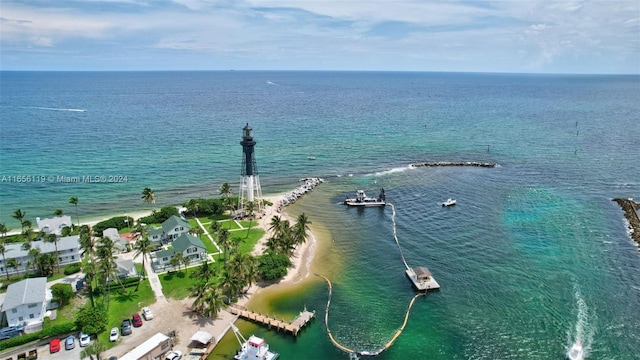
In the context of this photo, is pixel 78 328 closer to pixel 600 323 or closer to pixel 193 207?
pixel 193 207

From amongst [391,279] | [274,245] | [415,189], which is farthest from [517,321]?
[415,189]

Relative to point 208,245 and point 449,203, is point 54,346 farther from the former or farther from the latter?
point 449,203

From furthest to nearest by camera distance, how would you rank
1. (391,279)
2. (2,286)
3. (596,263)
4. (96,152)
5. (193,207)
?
1. (96,152)
2. (193,207)
3. (596,263)
4. (391,279)
5. (2,286)

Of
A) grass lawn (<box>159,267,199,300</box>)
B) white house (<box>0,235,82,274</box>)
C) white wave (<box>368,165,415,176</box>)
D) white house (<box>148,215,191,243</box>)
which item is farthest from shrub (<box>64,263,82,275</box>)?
white wave (<box>368,165,415,176</box>)

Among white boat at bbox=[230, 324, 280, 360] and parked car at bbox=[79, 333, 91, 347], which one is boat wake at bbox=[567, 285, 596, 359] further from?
parked car at bbox=[79, 333, 91, 347]

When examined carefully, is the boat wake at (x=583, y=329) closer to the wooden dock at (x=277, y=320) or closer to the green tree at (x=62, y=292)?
the wooden dock at (x=277, y=320)

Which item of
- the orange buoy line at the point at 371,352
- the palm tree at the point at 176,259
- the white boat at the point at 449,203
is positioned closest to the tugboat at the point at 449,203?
the white boat at the point at 449,203
